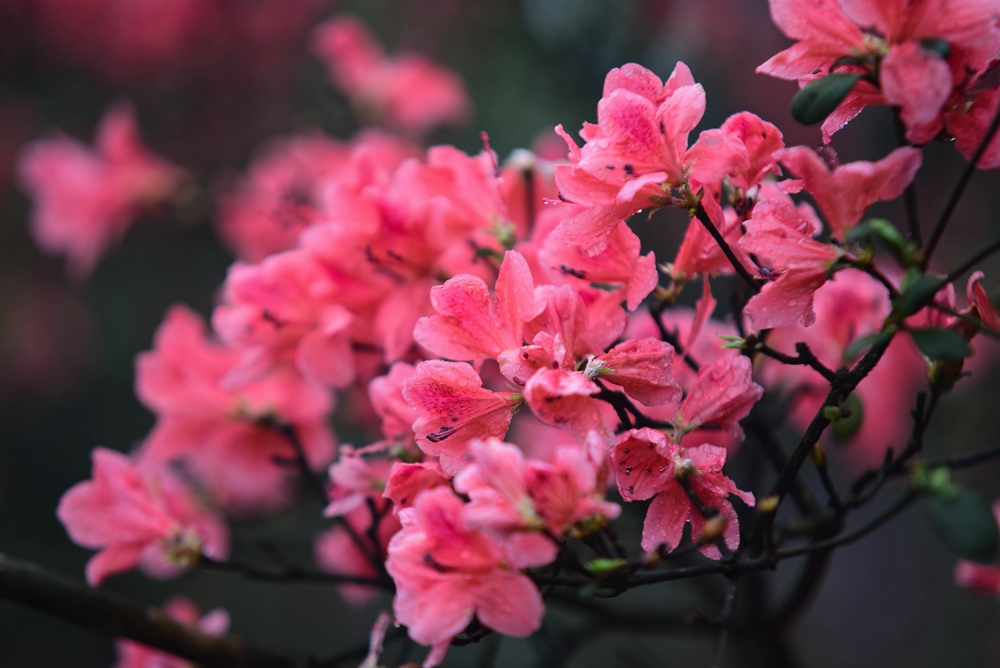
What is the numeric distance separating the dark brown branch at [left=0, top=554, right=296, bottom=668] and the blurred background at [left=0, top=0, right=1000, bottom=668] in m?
1.28

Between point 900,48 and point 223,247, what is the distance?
228 centimetres

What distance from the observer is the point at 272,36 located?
8.11 feet

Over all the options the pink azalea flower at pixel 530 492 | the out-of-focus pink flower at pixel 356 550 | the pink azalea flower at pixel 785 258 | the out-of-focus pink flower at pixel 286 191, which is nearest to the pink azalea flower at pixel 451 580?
the pink azalea flower at pixel 530 492

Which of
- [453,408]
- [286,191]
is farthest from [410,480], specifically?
[286,191]

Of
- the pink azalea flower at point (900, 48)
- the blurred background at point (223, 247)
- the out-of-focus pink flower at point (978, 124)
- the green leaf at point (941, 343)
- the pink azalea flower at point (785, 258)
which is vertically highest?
the pink azalea flower at point (900, 48)

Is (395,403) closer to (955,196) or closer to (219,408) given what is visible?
(219,408)

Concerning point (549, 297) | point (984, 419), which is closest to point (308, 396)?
point (549, 297)

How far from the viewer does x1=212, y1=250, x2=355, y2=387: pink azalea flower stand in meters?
0.77

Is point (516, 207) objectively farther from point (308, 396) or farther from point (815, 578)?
point (815, 578)

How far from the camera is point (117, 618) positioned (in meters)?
0.76

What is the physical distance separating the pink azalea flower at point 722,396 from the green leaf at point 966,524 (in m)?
0.15

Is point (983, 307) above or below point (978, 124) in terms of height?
below

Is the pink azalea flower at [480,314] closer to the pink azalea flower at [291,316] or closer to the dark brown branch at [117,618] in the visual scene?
the pink azalea flower at [291,316]

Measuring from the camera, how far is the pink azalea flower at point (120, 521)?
2.48ft
